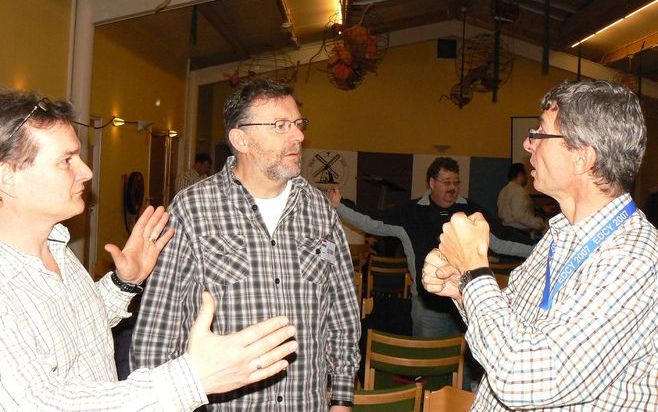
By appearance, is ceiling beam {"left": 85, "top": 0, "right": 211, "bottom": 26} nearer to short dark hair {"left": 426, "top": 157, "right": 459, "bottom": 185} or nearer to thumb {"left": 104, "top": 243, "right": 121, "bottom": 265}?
short dark hair {"left": 426, "top": 157, "right": 459, "bottom": 185}

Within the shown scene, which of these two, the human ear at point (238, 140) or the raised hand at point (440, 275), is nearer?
the raised hand at point (440, 275)

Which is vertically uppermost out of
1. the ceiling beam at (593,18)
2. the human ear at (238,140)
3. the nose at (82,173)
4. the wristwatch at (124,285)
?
the ceiling beam at (593,18)

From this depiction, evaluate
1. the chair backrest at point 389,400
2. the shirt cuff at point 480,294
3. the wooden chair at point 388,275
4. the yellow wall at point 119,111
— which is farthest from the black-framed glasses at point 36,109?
the yellow wall at point 119,111

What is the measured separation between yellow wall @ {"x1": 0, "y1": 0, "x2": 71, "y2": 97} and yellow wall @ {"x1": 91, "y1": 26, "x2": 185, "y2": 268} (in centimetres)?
115

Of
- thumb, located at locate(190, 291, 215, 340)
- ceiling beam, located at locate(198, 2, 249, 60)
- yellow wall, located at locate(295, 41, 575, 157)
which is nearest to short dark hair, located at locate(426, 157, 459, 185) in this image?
thumb, located at locate(190, 291, 215, 340)

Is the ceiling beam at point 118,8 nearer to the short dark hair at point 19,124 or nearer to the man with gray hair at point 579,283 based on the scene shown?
the short dark hair at point 19,124

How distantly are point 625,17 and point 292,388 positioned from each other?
8922 mm

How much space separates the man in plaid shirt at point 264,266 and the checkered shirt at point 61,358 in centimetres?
49

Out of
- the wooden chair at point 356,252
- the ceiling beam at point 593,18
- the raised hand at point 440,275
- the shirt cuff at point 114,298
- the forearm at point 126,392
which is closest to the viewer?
the forearm at point 126,392

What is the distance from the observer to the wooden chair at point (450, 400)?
7.36 feet

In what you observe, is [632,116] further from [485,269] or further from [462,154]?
[462,154]

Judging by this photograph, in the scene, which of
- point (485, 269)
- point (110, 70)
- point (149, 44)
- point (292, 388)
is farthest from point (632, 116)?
point (149, 44)

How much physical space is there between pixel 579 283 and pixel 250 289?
109 cm

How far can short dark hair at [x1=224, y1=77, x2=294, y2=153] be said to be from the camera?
2.38 metres
